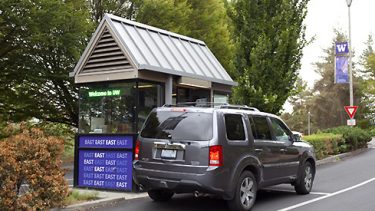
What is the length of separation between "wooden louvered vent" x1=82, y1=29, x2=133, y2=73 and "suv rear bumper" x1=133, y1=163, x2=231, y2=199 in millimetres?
3288

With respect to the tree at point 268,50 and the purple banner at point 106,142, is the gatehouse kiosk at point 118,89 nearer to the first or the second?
the purple banner at point 106,142

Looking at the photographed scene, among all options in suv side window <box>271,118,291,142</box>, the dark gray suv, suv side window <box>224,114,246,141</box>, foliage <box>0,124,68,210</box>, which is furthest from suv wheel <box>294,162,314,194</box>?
foliage <box>0,124,68,210</box>

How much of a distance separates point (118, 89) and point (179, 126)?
3.25 metres

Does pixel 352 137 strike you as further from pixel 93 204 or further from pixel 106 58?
pixel 93 204

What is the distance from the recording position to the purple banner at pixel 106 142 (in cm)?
1066

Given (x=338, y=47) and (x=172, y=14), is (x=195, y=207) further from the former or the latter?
(x=338, y=47)

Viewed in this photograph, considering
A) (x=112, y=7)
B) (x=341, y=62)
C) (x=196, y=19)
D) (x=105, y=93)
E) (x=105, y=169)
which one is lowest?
(x=105, y=169)

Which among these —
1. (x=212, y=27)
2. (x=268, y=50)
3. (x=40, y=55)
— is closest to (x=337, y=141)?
(x=268, y=50)

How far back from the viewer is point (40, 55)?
19.6 metres

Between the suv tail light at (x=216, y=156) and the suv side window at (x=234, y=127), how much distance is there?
0.42m

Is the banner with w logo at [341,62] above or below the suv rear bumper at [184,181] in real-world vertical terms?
above

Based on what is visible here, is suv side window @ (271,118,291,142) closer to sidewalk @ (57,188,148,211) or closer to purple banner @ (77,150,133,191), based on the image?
sidewalk @ (57,188,148,211)

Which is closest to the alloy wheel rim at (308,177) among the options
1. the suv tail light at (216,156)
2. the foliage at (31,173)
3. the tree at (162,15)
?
the suv tail light at (216,156)

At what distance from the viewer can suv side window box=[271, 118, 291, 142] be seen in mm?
9820
